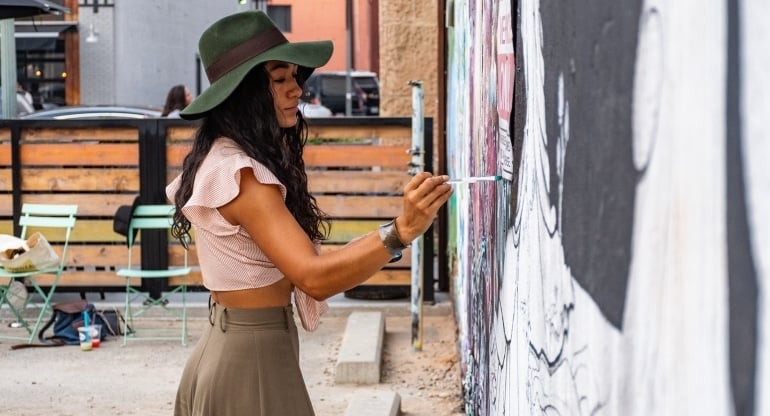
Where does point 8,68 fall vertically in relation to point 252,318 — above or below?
above

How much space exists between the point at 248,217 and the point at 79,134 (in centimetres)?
782

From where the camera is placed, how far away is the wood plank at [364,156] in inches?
382

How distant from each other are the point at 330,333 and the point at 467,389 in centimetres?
321

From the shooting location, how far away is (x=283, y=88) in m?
2.85

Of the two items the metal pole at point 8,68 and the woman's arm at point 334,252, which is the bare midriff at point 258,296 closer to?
the woman's arm at point 334,252

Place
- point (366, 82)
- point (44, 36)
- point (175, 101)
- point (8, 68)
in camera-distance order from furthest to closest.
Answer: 1. point (366, 82)
2. point (44, 36)
3. point (175, 101)
4. point (8, 68)

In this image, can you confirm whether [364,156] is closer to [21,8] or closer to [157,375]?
[157,375]

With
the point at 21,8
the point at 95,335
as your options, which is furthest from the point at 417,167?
the point at 21,8

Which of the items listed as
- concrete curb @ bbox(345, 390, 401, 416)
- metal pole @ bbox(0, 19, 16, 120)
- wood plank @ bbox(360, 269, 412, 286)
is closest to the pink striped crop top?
concrete curb @ bbox(345, 390, 401, 416)

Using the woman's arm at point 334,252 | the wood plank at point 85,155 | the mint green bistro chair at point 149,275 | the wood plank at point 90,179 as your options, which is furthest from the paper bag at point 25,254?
the woman's arm at point 334,252

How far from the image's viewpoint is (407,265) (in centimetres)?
980

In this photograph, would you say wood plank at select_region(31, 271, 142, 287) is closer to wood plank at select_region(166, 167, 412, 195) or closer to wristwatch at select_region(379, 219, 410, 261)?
wood plank at select_region(166, 167, 412, 195)

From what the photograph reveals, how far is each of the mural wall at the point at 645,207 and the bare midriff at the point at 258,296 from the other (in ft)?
1.93

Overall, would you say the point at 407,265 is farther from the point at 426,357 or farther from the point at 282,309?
the point at 282,309
